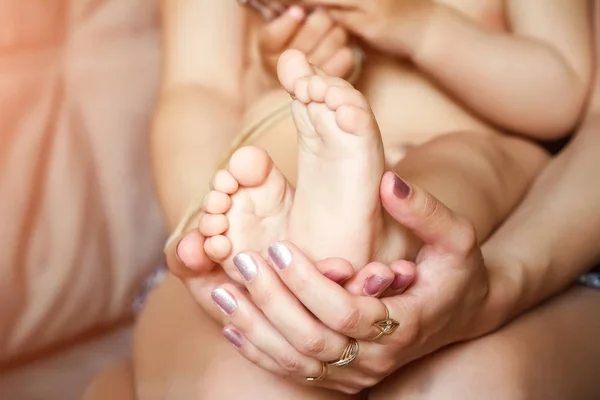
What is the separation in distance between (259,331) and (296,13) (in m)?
0.35

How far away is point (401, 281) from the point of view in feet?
1.86

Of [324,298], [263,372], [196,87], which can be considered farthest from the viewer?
[196,87]

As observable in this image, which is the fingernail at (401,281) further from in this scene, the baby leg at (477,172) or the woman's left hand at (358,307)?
the baby leg at (477,172)

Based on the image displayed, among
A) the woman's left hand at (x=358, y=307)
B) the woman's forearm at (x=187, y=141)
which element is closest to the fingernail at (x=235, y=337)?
the woman's left hand at (x=358, y=307)

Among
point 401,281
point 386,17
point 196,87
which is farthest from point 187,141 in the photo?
point 401,281

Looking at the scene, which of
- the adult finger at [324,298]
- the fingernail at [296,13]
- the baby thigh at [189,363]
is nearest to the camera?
the adult finger at [324,298]

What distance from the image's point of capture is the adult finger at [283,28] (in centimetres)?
78

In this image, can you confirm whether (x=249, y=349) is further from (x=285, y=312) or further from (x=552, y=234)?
(x=552, y=234)

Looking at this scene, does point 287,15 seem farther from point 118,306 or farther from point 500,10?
point 118,306

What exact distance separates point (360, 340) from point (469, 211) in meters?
0.21


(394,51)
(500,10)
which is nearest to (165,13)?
(394,51)

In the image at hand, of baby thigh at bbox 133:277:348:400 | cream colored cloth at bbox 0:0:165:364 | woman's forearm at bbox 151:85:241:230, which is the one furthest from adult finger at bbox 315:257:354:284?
cream colored cloth at bbox 0:0:165:364

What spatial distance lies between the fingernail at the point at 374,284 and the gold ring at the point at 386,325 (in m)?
0.01

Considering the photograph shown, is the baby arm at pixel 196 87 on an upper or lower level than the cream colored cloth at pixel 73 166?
upper
